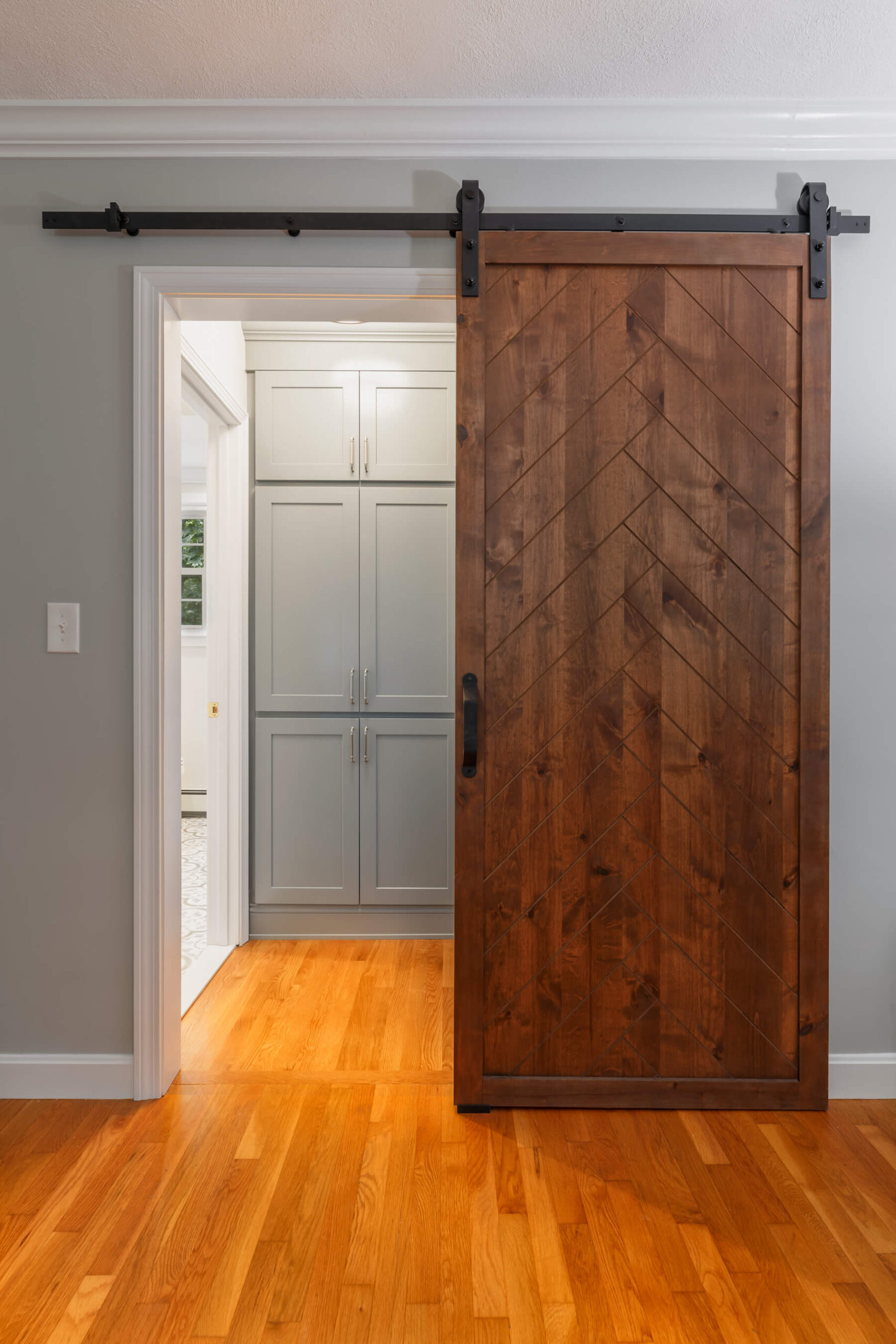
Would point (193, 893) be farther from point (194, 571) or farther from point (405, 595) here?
point (194, 571)

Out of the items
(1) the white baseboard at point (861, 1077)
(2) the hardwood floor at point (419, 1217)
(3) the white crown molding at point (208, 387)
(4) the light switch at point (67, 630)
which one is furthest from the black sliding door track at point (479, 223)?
(2) the hardwood floor at point (419, 1217)

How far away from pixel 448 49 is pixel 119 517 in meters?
1.39

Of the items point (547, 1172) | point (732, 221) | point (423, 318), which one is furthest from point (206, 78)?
point (547, 1172)

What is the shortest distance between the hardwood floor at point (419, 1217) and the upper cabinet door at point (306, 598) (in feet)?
4.71

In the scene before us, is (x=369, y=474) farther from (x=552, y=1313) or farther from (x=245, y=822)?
(x=552, y=1313)

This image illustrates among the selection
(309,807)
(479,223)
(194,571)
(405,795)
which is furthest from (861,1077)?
(194,571)

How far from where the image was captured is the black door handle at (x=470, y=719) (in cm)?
213

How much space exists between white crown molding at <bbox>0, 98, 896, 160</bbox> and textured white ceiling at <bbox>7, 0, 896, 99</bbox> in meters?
0.03

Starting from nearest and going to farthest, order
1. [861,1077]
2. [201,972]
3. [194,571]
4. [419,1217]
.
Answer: [419,1217]
[861,1077]
[201,972]
[194,571]

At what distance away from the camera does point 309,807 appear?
341 centimetres

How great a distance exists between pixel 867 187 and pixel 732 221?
403 millimetres

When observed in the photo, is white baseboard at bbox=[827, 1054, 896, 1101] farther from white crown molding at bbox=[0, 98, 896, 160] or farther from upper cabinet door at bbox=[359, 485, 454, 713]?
white crown molding at bbox=[0, 98, 896, 160]

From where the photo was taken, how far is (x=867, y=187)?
86.3 inches

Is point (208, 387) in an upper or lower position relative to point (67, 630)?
upper
